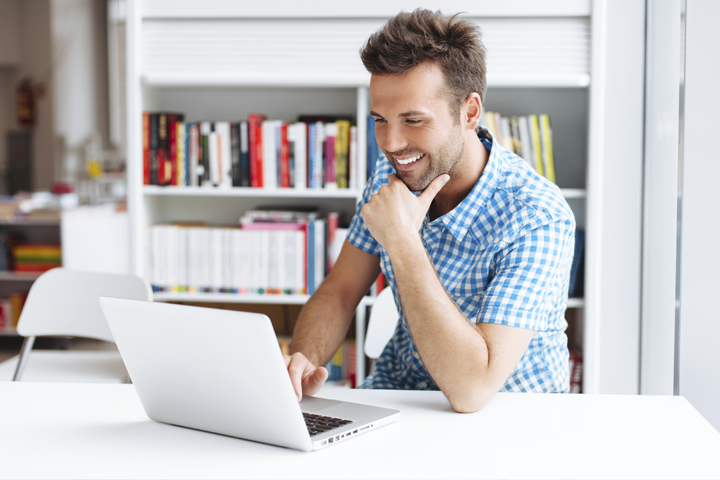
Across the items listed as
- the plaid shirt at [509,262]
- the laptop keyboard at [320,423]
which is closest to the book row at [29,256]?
A: the plaid shirt at [509,262]

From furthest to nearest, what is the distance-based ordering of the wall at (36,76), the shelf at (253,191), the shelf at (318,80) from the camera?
the wall at (36,76) → the shelf at (253,191) → the shelf at (318,80)

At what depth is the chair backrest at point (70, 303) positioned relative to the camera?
1973 mm

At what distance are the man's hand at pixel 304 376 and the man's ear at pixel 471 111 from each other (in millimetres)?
632

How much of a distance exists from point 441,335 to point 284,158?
1.49m

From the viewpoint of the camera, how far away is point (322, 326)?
1.48 metres

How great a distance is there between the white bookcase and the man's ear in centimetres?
96

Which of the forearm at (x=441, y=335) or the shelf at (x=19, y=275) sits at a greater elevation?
the forearm at (x=441, y=335)

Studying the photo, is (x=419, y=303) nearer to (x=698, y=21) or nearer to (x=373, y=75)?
(x=373, y=75)

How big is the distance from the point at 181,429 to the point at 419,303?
46 cm

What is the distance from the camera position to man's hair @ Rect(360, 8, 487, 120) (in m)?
1.28

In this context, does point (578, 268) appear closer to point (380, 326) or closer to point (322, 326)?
point (380, 326)

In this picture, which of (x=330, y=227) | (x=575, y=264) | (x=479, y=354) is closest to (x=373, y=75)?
(x=479, y=354)

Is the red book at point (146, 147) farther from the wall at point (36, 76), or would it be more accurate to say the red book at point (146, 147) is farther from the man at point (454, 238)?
the wall at point (36, 76)

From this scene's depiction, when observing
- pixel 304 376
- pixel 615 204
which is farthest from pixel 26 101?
pixel 304 376
